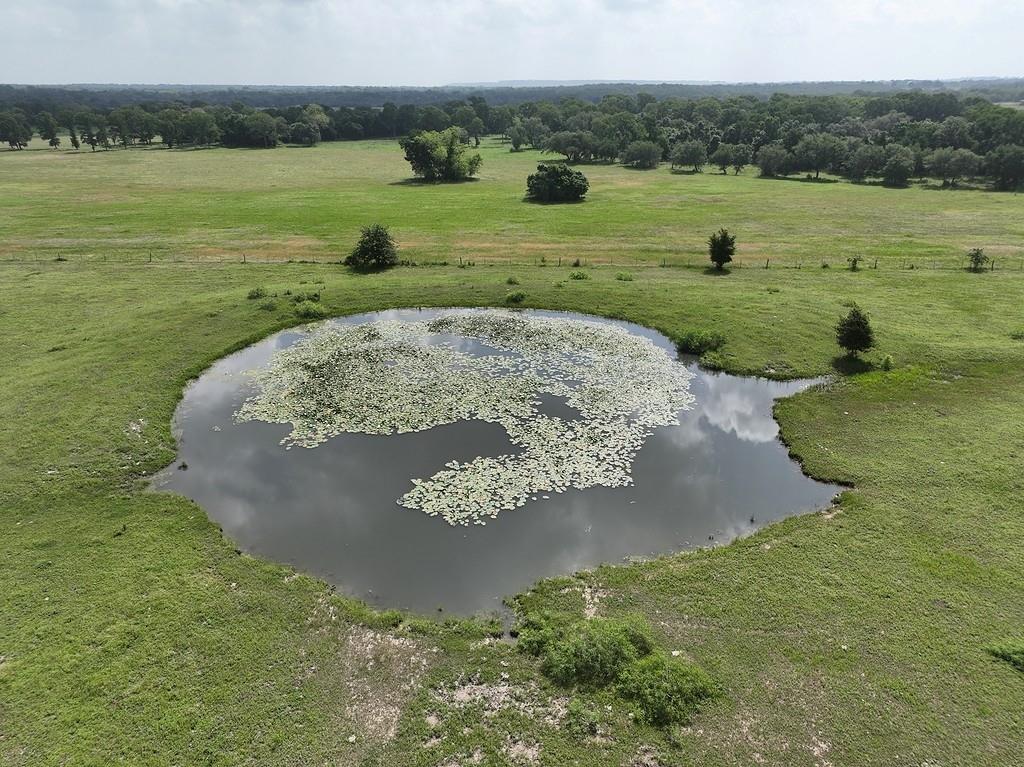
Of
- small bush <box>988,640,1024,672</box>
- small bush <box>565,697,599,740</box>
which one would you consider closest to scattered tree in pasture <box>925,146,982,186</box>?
small bush <box>988,640,1024,672</box>

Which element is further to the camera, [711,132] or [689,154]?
[711,132]

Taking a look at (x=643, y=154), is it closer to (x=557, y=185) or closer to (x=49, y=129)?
(x=557, y=185)

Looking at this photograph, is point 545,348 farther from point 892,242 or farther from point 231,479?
point 892,242

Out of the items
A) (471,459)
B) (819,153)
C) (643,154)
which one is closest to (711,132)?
(643,154)

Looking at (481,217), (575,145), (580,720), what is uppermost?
(575,145)

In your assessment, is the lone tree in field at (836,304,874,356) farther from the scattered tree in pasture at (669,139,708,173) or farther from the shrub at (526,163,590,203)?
the scattered tree in pasture at (669,139,708,173)

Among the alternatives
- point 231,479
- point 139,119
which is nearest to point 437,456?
point 231,479
